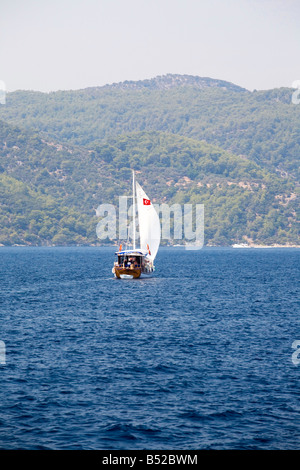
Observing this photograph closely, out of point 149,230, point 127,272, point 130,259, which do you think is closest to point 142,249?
point 149,230

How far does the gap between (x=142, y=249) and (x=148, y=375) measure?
79257mm

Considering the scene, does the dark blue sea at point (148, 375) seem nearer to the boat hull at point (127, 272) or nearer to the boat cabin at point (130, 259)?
the boat cabin at point (130, 259)

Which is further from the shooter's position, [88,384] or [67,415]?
[88,384]

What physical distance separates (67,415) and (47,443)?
4100 millimetres

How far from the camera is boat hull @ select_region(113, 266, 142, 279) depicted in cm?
11912

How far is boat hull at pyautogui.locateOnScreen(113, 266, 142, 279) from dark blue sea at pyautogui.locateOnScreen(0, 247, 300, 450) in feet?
93.8

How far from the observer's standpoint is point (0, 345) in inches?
2206

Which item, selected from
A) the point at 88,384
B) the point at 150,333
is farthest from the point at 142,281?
the point at 88,384

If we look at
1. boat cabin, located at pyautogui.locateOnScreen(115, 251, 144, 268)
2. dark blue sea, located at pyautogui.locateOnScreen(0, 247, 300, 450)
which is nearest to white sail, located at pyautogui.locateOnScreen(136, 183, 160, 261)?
boat cabin, located at pyautogui.locateOnScreen(115, 251, 144, 268)

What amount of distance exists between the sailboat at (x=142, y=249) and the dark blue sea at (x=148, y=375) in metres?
28.8

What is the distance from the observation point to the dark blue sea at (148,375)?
34062 mm

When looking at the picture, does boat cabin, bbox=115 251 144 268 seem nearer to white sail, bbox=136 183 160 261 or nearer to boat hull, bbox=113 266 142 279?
boat hull, bbox=113 266 142 279
